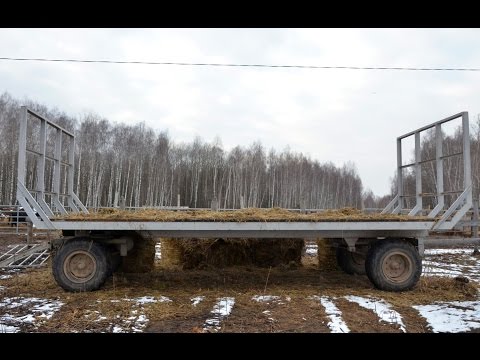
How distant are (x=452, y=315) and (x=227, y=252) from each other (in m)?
4.93

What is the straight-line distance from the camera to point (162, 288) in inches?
304

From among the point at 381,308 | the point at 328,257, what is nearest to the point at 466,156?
the point at 381,308

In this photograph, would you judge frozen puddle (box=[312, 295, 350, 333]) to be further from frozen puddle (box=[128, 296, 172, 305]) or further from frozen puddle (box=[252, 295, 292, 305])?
frozen puddle (box=[128, 296, 172, 305])

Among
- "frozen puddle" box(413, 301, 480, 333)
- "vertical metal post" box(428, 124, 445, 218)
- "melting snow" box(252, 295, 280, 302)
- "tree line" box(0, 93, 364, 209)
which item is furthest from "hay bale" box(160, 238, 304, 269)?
"tree line" box(0, 93, 364, 209)

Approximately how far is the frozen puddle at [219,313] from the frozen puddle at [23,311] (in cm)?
225

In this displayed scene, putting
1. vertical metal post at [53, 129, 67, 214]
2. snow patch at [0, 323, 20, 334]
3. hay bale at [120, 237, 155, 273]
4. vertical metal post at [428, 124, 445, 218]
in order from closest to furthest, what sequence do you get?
snow patch at [0, 323, 20, 334] → vertical metal post at [428, 124, 445, 218] → vertical metal post at [53, 129, 67, 214] → hay bale at [120, 237, 155, 273]

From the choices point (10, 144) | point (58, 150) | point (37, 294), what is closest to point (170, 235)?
point (37, 294)

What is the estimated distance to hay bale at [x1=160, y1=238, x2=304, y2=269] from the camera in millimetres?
9384

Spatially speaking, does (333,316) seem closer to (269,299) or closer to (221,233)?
(269,299)

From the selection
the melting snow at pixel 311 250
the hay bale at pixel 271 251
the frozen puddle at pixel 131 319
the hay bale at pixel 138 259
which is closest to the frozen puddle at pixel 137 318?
the frozen puddle at pixel 131 319

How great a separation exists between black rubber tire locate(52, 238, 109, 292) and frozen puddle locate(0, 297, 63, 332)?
51cm
